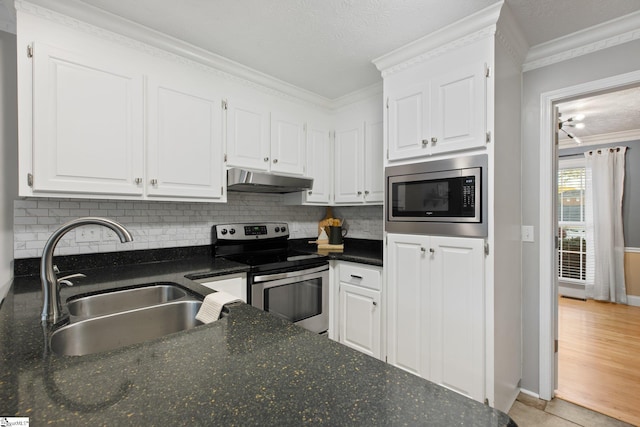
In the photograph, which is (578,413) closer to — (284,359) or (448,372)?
(448,372)

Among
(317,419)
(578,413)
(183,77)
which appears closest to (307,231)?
(183,77)

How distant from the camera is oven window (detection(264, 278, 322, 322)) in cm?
211

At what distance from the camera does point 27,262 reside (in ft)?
5.53

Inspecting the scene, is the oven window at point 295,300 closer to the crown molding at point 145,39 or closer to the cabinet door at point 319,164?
the cabinet door at point 319,164

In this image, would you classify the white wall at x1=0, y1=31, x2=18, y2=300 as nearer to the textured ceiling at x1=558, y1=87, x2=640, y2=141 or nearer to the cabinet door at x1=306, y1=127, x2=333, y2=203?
the cabinet door at x1=306, y1=127, x2=333, y2=203

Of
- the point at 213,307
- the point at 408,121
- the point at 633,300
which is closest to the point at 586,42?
the point at 408,121

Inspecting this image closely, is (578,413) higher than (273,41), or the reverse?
(273,41)

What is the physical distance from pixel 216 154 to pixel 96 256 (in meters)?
1.01

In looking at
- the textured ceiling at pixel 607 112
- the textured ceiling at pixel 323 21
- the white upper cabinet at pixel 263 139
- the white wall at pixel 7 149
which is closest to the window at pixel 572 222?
the textured ceiling at pixel 607 112

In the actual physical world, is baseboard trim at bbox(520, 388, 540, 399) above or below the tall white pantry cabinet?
below

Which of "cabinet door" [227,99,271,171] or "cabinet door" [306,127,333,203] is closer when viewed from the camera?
"cabinet door" [227,99,271,171]

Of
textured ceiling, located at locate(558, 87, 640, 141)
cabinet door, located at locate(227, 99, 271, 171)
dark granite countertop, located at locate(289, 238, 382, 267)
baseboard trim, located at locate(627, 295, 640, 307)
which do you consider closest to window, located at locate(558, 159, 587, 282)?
baseboard trim, located at locate(627, 295, 640, 307)

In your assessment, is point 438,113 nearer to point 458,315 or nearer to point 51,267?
point 458,315

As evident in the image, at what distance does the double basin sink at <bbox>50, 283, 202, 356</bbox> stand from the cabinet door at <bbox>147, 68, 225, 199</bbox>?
680 mm
